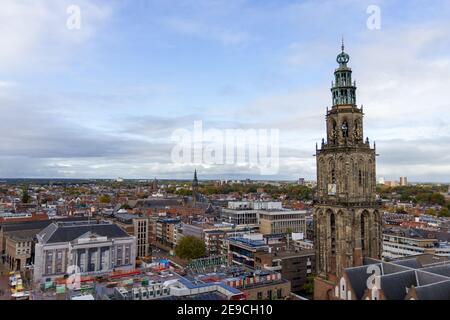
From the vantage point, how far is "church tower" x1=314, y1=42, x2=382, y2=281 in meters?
33.7

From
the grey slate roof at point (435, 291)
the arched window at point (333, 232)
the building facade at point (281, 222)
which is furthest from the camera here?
the building facade at point (281, 222)

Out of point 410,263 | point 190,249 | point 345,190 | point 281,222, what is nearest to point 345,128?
point 345,190

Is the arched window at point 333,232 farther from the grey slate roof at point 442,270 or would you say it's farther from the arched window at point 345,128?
the grey slate roof at point 442,270

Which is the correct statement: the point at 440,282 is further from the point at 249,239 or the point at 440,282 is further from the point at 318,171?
the point at 249,239

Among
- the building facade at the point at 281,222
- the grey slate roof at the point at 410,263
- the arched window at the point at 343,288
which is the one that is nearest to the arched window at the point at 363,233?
the grey slate roof at the point at 410,263

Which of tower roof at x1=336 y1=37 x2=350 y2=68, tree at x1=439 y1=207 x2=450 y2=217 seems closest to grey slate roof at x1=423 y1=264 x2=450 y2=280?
tower roof at x1=336 y1=37 x2=350 y2=68

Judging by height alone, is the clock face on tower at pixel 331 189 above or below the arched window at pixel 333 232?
above

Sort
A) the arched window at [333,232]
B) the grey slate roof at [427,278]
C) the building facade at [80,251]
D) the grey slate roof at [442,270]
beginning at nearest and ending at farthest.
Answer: the grey slate roof at [427,278], the grey slate roof at [442,270], the arched window at [333,232], the building facade at [80,251]

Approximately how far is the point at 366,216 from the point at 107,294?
2539 centimetres

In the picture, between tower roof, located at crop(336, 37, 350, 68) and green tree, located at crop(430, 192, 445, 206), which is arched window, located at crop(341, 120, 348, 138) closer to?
tower roof, located at crop(336, 37, 350, 68)

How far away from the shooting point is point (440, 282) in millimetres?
22156

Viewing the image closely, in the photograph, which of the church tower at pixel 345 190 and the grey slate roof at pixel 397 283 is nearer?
the grey slate roof at pixel 397 283

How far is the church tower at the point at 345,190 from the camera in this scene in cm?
3372
